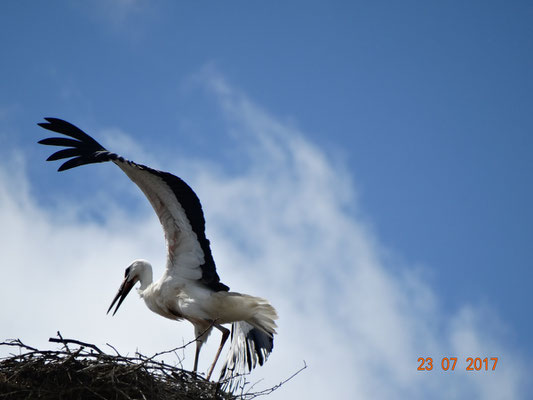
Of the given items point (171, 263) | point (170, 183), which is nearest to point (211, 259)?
point (171, 263)

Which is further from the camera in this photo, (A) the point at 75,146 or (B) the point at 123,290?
(B) the point at 123,290

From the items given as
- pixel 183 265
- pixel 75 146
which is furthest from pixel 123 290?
pixel 75 146

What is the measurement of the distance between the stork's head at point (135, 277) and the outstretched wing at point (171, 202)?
59 centimetres

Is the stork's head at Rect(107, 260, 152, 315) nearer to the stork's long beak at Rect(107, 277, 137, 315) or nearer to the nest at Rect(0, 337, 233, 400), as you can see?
the stork's long beak at Rect(107, 277, 137, 315)

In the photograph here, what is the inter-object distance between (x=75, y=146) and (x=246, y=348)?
109 inches

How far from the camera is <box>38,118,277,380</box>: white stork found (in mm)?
7836

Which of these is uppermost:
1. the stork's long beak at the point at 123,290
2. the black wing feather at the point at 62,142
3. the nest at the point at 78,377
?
the black wing feather at the point at 62,142

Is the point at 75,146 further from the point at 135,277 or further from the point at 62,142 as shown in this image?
the point at 135,277

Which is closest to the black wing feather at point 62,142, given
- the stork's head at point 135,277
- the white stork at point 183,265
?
the white stork at point 183,265

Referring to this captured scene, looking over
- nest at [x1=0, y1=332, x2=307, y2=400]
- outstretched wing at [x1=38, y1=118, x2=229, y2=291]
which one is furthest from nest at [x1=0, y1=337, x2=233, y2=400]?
outstretched wing at [x1=38, y1=118, x2=229, y2=291]

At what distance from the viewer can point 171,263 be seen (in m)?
8.30

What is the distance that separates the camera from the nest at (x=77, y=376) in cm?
614

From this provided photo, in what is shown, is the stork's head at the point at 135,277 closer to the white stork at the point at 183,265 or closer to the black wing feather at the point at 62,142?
the white stork at the point at 183,265

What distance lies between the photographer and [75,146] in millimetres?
7855
